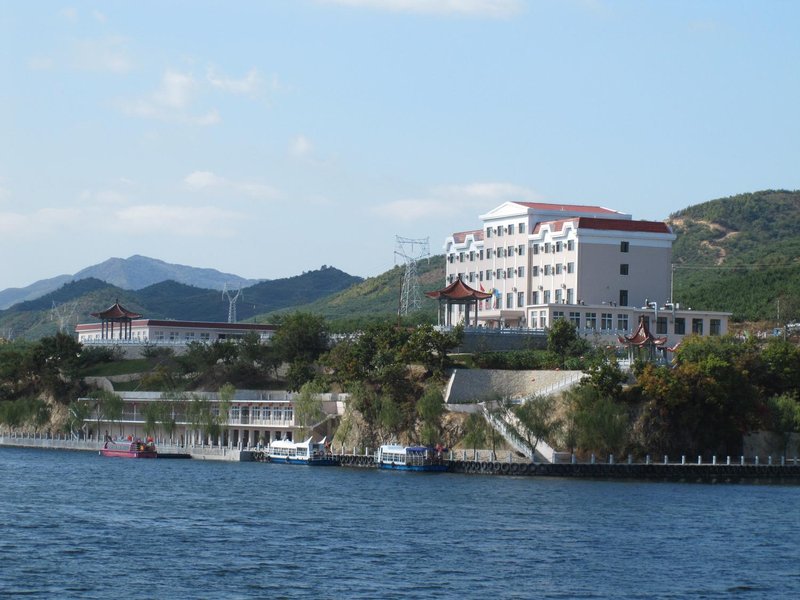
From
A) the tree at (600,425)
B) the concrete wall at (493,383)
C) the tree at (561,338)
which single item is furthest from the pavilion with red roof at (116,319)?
the tree at (600,425)

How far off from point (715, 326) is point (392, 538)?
247ft

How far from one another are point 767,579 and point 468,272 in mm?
93890

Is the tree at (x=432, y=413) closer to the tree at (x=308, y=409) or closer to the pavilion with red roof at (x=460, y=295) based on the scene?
the tree at (x=308, y=409)

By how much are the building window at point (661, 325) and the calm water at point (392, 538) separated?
38349 mm

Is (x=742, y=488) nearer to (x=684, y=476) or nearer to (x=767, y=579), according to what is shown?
(x=684, y=476)

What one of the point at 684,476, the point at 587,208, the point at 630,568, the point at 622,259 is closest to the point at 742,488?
the point at 684,476

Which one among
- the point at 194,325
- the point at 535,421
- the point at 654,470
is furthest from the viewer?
the point at 194,325

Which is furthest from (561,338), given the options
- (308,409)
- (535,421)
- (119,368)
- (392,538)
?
(392,538)

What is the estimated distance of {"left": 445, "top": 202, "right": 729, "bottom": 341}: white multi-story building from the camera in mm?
134875

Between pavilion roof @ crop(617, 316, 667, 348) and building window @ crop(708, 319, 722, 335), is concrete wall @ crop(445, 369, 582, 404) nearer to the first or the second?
pavilion roof @ crop(617, 316, 667, 348)

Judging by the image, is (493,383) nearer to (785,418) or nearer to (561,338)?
(561,338)

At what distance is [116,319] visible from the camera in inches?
6407

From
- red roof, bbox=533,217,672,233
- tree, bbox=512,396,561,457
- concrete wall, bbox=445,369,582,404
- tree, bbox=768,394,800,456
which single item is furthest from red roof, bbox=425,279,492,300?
tree, bbox=768,394,800,456

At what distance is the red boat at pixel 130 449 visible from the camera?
413ft
